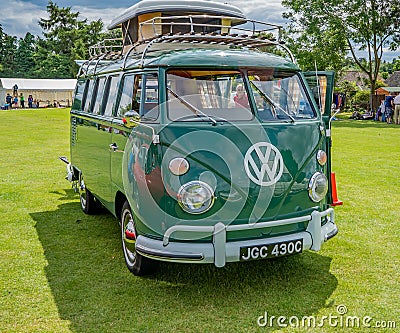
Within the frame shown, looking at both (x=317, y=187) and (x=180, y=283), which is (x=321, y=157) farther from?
(x=180, y=283)

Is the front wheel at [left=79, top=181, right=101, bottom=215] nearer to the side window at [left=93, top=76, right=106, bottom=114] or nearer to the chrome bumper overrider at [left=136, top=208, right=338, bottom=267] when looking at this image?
the side window at [left=93, top=76, right=106, bottom=114]

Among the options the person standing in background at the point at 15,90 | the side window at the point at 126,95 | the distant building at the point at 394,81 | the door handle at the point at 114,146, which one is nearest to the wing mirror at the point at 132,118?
the side window at the point at 126,95

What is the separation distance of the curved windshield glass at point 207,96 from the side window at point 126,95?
69cm

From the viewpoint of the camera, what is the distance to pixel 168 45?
638cm

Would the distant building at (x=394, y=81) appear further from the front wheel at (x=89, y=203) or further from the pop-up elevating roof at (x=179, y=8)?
the front wheel at (x=89, y=203)

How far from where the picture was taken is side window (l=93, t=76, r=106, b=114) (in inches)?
271

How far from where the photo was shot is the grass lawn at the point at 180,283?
446cm

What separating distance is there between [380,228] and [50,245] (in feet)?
14.7

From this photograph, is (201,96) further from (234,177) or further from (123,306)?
(123,306)

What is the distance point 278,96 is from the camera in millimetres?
5441

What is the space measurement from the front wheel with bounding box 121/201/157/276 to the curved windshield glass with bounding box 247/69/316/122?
1789 mm

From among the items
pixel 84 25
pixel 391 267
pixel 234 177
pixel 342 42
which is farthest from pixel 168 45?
pixel 84 25

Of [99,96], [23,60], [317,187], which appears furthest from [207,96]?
[23,60]

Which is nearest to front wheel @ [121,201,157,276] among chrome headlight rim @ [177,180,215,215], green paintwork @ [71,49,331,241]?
green paintwork @ [71,49,331,241]
